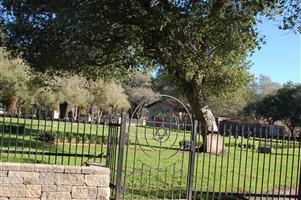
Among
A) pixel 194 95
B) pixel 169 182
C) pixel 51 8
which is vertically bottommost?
pixel 169 182

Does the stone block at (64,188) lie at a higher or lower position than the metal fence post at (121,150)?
lower

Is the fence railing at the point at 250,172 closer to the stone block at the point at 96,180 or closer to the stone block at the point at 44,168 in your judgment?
the stone block at the point at 96,180

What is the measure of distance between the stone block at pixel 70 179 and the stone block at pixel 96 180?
0.11 meters

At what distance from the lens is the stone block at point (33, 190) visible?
Result: 8245 millimetres

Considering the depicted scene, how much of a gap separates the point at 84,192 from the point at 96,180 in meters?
0.29

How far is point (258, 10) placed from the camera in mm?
17484

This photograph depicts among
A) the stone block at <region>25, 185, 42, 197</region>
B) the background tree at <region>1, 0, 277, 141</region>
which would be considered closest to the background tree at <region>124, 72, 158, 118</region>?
the background tree at <region>1, 0, 277, 141</region>

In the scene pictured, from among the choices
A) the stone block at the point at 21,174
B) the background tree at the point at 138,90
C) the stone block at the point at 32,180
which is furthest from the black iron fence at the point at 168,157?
the background tree at the point at 138,90

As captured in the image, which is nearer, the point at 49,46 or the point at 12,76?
the point at 49,46

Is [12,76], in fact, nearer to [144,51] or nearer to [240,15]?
[144,51]

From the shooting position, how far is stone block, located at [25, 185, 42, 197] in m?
8.25

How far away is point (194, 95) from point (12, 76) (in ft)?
71.7

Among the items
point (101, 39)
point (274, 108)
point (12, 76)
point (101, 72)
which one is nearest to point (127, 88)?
point (274, 108)

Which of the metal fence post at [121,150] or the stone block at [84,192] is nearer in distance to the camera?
the stone block at [84,192]
